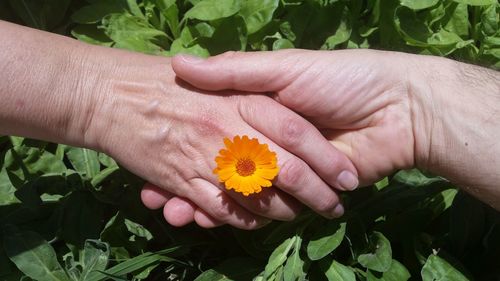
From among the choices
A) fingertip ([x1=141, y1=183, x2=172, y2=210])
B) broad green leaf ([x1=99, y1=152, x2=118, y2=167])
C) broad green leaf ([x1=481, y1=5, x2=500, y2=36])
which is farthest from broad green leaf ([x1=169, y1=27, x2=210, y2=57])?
broad green leaf ([x1=481, y1=5, x2=500, y2=36])

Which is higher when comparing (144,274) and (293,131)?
(293,131)

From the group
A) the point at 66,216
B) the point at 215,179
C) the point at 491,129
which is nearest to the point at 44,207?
the point at 66,216

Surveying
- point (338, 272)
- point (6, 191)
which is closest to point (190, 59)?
point (338, 272)

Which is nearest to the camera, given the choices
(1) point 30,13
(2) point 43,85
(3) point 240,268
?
(2) point 43,85

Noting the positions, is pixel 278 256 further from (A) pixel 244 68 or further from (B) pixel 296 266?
(A) pixel 244 68

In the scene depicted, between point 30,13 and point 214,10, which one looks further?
point 30,13

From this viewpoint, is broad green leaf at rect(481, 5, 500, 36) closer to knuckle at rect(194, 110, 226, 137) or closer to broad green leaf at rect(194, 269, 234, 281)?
knuckle at rect(194, 110, 226, 137)

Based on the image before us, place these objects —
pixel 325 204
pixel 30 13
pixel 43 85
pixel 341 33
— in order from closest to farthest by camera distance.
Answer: pixel 43 85 → pixel 325 204 → pixel 341 33 → pixel 30 13
